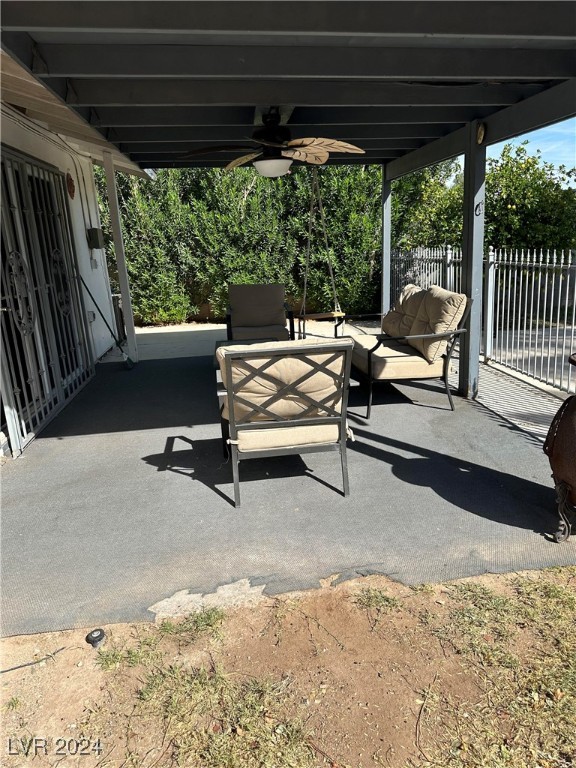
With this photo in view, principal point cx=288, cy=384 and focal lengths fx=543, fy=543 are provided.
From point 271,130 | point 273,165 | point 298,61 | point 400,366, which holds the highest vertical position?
point 298,61

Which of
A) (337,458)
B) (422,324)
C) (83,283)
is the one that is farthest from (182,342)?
(337,458)

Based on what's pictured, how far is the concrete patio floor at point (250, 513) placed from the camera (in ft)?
8.51

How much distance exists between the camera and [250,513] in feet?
10.5

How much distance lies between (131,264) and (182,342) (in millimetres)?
2569

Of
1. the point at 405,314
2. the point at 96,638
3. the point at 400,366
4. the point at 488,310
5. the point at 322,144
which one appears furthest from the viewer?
the point at 488,310

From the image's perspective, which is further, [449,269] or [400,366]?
[449,269]

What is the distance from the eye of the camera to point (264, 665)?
6.82 ft

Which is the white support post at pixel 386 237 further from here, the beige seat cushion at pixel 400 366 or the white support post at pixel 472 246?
the beige seat cushion at pixel 400 366

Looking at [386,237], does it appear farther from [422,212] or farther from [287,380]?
[287,380]

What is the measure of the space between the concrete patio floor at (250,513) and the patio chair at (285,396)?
1.14 ft

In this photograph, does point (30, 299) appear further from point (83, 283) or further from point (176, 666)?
point (176, 666)

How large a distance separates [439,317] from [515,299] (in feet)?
7.09

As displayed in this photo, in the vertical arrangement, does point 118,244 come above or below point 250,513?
above

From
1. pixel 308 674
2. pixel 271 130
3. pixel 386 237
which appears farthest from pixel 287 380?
pixel 386 237
